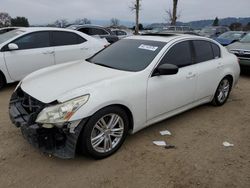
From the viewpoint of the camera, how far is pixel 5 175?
2918 mm

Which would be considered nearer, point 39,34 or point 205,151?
point 205,151

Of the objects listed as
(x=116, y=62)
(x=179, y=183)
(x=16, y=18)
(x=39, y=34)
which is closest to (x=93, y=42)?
(x=39, y=34)

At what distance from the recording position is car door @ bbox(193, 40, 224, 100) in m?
4.44

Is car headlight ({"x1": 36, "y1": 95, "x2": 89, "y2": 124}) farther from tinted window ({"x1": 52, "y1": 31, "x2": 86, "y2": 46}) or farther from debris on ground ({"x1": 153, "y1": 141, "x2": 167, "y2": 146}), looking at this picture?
tinted window ({"x1": 52, "y1": 31, "x2": 86, "y2": 46})

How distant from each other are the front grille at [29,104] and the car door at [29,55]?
100 inches

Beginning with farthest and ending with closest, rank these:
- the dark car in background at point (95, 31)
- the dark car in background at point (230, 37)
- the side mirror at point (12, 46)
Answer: the dark car in background at point (230, 37) → the dark car in background at point (95, 31) → the side mirror at point (12, 46)

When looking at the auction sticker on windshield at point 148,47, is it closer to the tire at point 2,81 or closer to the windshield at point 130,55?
the windshield at point 130,55

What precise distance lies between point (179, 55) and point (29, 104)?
2427 millimetres

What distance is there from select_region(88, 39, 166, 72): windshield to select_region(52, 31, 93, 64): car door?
2495mm

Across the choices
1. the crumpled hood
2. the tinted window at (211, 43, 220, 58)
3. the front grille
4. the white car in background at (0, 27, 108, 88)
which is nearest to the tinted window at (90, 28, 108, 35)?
the white car in background at (0, 27, 108, 88)

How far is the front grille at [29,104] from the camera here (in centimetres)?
289

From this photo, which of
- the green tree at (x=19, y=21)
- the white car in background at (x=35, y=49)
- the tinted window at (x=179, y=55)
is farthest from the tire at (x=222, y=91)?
the green tree at (x=19, y=21)

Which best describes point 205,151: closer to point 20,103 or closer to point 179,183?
point 179,183

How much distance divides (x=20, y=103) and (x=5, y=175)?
37.5 inches
